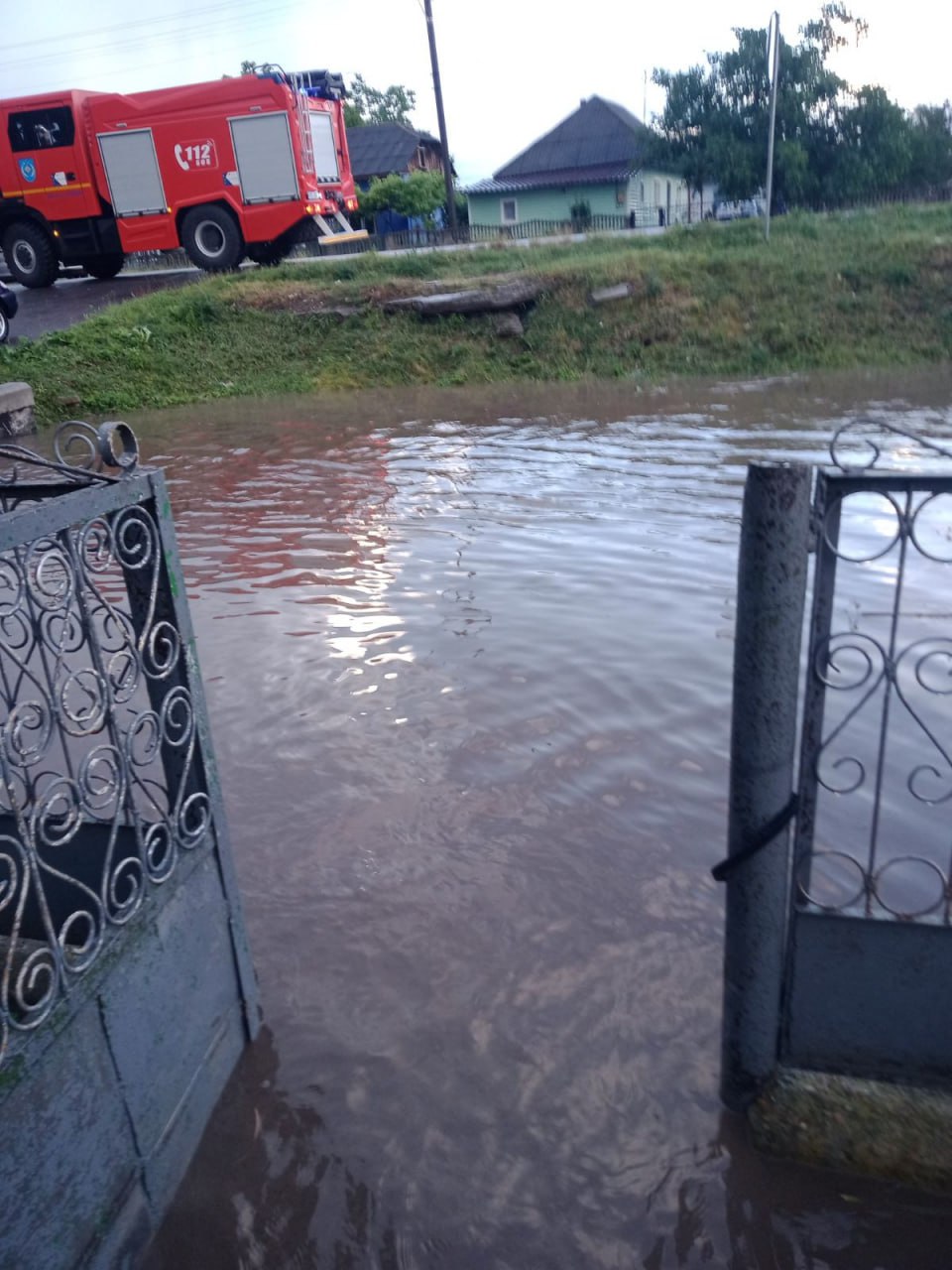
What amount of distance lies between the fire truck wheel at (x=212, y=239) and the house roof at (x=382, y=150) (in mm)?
26897

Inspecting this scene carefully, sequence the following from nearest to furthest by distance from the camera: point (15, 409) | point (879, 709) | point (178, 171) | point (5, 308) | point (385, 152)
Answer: point (879, 709) < point (15, 409) < point (5, 308) < point (178, 171) < point (385, 152)

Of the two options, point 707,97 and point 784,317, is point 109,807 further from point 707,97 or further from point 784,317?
point 707,97

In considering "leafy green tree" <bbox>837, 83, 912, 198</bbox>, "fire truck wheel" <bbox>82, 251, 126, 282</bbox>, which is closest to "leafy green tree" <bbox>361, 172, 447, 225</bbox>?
"leafy green tree" <bbox>837, 83, 912, 198</bbox>

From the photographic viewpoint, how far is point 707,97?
3262cm

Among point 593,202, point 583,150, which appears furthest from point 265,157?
point 583,150

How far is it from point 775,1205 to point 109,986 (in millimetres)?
1553

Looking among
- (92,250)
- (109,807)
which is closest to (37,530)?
(109,807)

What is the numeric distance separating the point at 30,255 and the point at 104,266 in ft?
5.01

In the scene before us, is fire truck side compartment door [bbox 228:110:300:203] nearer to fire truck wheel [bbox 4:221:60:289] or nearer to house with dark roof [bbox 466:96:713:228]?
fire truck wheel [bbox 4:221:60:289]

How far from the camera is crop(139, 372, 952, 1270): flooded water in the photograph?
2338mm

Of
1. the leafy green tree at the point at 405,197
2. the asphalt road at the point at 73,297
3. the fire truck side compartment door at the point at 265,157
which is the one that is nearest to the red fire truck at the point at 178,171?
the fire truck side compartment door at the point at 265,157

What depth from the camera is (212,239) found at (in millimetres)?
17969

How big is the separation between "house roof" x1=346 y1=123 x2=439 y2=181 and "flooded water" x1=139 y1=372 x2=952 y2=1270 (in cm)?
3950

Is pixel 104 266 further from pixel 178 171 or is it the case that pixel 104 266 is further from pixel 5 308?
pixel 5 308
